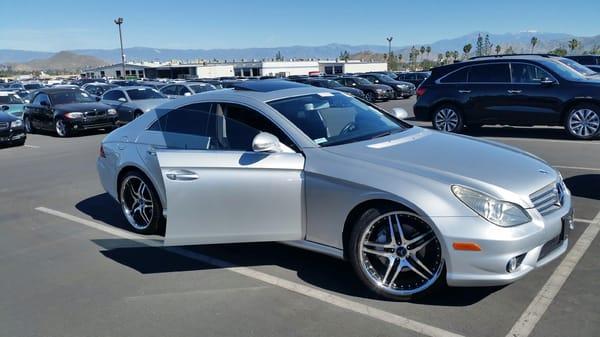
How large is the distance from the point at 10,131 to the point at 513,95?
12.8 meters

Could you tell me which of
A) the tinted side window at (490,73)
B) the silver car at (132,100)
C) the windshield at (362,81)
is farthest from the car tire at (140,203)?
the windshield at (362,81)

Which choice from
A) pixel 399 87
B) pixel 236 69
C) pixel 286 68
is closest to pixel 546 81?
pixel 399 87

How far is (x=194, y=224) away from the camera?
427 cm

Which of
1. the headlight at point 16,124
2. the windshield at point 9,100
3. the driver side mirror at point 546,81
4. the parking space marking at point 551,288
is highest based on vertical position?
the driver side mirror at point 546,81

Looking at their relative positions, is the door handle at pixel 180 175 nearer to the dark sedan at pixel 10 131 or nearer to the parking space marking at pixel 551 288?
the parking space marking at pixel 551 288

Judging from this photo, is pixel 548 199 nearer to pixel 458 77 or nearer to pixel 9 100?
pixel 458 77

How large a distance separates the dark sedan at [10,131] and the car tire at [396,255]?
1293 cm

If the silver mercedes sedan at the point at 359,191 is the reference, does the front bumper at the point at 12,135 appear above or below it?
below

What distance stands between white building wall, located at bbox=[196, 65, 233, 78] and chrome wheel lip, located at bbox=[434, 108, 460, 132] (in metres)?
81.1

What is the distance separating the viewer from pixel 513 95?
11.2 metres

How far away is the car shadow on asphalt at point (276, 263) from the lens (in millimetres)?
3881

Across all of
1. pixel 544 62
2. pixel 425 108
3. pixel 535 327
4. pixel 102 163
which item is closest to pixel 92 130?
pixel 425 108

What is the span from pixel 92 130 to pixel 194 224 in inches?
588

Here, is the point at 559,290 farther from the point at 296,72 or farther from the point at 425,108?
the point at 296,72
